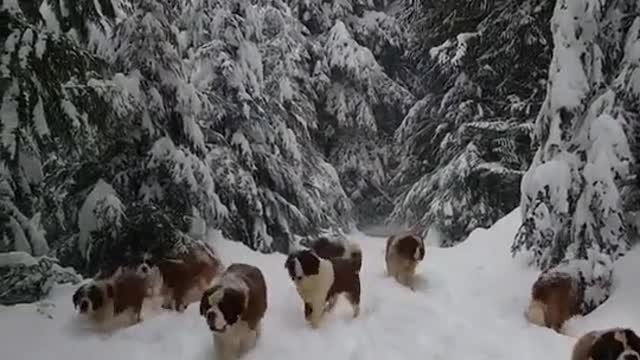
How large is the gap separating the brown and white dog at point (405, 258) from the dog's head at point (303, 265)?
151 centimetres

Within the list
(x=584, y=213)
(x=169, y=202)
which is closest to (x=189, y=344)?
→ (x=169, y=202)

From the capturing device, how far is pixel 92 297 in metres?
5.99

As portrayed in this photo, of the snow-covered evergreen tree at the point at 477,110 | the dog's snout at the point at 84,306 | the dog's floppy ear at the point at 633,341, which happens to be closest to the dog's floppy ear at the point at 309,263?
the dog's snout at the point at 84,306

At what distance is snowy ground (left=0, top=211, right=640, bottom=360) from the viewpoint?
226 inches

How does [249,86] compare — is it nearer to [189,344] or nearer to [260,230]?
[260,230]

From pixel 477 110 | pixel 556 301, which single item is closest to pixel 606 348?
pixel 556 301

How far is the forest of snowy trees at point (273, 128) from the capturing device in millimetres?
5871

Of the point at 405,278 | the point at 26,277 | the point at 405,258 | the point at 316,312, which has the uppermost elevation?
the point at 26,277

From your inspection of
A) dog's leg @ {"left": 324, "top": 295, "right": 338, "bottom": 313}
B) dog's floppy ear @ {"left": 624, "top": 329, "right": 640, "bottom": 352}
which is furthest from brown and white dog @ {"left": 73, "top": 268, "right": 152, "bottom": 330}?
dog's floppy ear @ {"left": 624, "top": 329, "right": 640, "bottom": 352}

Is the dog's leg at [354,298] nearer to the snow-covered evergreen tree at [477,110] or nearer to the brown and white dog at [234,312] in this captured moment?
the brown and white dog at [234,312]

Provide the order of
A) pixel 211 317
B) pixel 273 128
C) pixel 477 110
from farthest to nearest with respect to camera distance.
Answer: pixel 477 110 < pixel 273 128 < pixel 211 317

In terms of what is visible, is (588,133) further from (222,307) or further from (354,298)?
(222,307)

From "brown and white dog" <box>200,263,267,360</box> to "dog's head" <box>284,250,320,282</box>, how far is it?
0.35 metres

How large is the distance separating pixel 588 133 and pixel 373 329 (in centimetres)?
255
